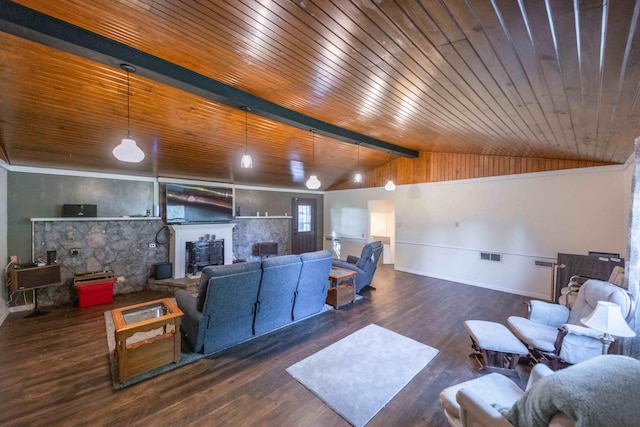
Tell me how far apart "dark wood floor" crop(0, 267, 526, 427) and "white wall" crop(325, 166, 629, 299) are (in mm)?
1384

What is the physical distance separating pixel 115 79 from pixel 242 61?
1458 mm

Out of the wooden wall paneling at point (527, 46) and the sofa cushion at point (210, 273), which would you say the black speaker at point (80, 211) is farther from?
the wooden wall paneling at point (527, 46)

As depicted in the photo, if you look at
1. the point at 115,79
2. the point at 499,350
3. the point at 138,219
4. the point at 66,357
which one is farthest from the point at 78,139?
the point at 499,350

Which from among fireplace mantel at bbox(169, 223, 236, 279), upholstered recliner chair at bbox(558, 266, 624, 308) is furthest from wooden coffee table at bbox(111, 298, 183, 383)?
upholstered recliner chair at bbox(558, 266, 624, 308)

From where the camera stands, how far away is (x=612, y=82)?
62.2 inches

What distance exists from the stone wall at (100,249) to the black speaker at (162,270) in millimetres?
143

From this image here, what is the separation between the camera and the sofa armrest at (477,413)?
1.27 meters

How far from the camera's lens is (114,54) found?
2092mm

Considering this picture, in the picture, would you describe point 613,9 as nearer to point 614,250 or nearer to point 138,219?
point 614,250

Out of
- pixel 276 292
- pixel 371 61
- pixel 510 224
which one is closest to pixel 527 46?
pixel 371 61

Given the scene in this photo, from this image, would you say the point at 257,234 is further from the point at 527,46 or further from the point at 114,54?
the point at 527,46

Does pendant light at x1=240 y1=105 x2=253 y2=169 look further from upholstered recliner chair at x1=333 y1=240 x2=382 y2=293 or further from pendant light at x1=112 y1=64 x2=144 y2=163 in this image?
upholstered recliner chair at x1=333 y1=240 x2=382 y2=293

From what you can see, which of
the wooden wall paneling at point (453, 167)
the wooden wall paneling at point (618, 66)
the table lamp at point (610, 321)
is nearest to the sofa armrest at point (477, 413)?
the table lamp at point (610, 321)

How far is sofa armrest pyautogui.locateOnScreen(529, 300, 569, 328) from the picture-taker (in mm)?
2984
